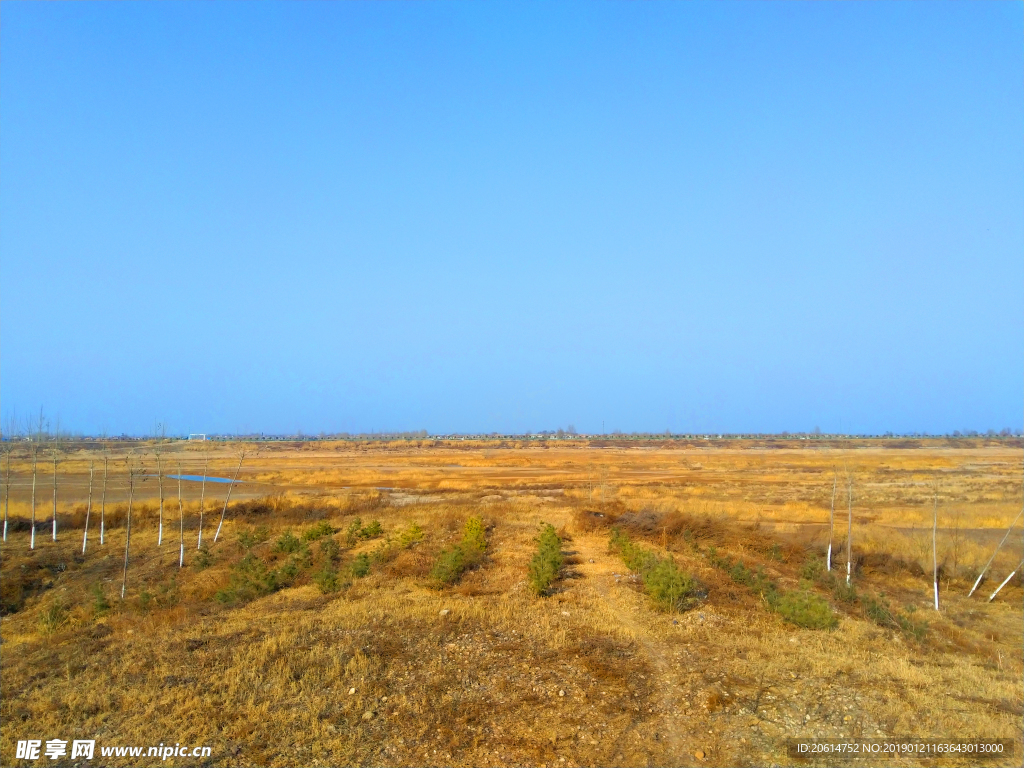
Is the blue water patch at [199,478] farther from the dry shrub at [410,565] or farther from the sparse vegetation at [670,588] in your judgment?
the sparse vegetation at [670,588]

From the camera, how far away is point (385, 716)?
27.7ft

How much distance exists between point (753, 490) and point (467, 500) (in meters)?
23.0

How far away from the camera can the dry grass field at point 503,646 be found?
26.0 feet

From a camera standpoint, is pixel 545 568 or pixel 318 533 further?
pixel 318 533

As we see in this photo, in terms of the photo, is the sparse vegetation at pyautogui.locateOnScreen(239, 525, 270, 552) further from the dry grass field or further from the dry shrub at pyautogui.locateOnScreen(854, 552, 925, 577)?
the dry shrub at pyautogui.locateOnScreen(854, 552, 925, 577)

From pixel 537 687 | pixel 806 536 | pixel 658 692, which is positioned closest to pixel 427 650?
pixel 537 687

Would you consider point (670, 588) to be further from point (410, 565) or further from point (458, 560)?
point (410, 565)

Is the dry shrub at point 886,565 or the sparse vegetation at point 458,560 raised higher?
the sparse vegetation at point 458,560

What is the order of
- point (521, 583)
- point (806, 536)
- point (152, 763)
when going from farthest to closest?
1. point (806, 536)
2. point (521, 583)
3. point (152, 763)

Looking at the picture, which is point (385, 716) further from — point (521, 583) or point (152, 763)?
point (521, 583)

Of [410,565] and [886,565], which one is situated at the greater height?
[410,565]

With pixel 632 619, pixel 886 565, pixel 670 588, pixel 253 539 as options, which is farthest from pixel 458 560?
pixel 886 565

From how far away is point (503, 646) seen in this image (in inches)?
443

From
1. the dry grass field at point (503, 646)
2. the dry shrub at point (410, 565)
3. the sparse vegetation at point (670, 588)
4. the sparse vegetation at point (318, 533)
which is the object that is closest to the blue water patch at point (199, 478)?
the dry grass field at point (503, 646)
